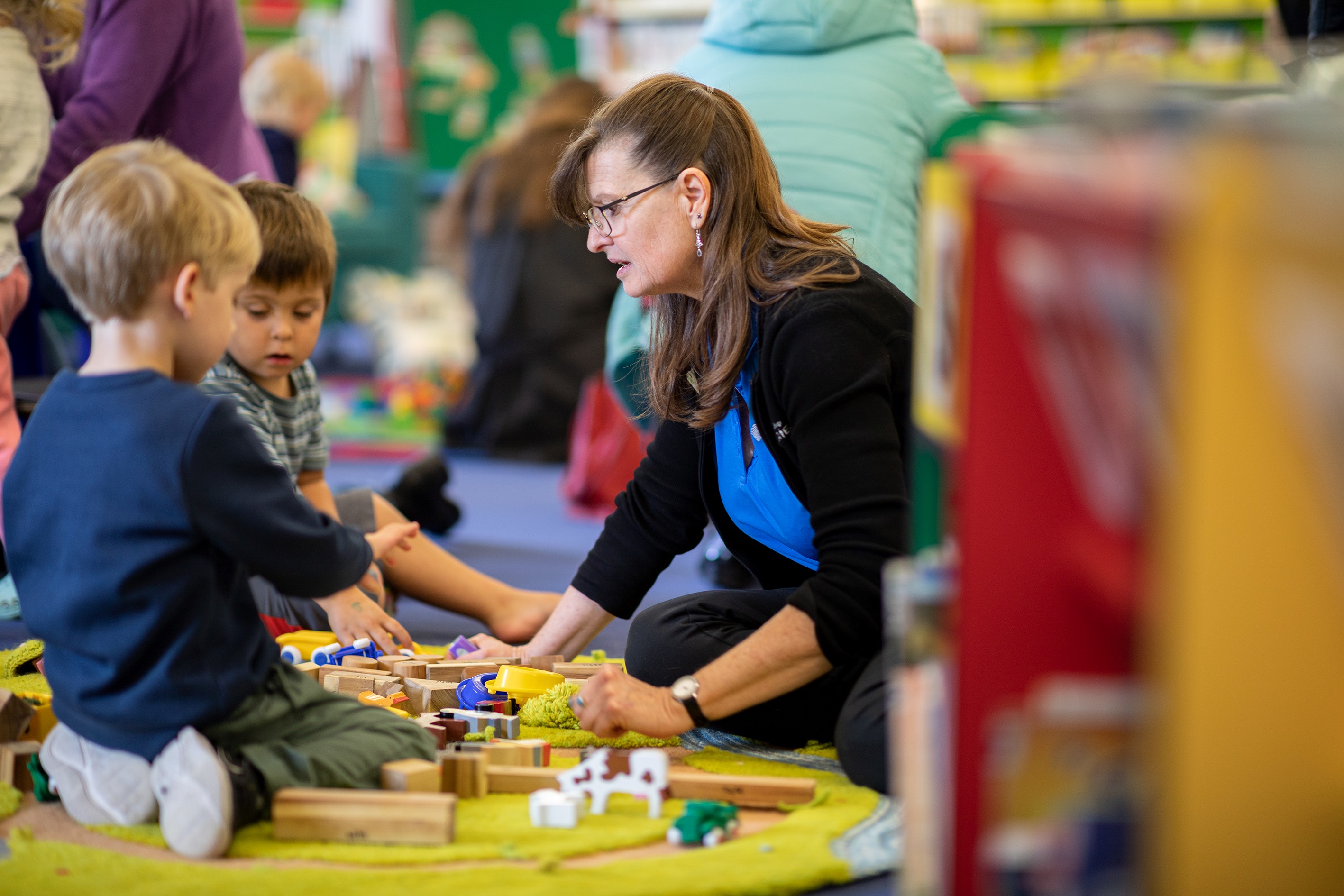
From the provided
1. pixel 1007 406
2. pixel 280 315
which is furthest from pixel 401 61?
pixel 1007 406

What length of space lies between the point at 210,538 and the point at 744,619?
72cm

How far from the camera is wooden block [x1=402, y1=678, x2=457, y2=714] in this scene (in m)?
1.69

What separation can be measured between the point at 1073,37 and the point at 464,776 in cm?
485

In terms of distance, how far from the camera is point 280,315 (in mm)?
1980

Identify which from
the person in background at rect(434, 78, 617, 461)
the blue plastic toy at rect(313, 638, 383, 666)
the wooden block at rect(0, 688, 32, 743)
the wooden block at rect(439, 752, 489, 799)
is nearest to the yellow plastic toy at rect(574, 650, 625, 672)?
the blue plastic toy at rect(313, 638, 383, 666)

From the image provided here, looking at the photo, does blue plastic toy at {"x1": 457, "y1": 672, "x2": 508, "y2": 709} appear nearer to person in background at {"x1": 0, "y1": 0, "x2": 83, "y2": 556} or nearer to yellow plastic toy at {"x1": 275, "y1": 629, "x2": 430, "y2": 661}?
yellow plastic toy at {"x1": 275, "y1": 629, "x2": 430, "y2": 661}

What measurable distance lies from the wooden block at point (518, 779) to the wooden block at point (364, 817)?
0.16 metres

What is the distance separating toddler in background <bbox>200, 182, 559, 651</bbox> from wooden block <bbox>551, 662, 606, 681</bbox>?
310mm

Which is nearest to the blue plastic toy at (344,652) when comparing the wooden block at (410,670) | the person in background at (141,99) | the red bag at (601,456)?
the wooden block at (410,670)

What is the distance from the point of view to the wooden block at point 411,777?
1349 millimetres

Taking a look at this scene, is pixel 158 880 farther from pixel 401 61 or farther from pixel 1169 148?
pixel 401 61

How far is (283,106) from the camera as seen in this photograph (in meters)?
4.14

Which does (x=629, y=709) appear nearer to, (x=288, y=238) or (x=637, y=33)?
(x=288, y=238)

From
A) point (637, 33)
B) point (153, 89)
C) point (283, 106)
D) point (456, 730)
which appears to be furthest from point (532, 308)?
point (456, 730)
